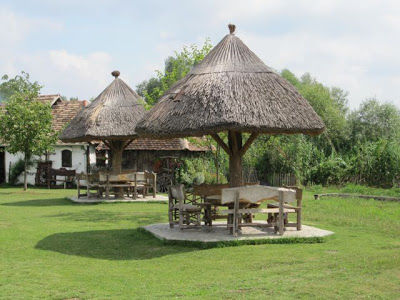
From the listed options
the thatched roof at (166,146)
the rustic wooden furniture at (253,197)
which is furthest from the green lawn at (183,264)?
the thatched roof at (166,146)

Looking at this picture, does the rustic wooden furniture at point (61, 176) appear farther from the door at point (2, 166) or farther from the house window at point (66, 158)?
the door at point (2, 166)

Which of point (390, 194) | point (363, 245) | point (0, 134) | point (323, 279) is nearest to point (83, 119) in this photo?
point (0, 134)

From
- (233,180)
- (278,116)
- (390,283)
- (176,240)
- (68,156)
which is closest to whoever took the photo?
(390,283)

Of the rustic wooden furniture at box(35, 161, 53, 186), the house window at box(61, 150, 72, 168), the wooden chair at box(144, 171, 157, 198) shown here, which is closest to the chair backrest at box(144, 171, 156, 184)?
the wooden chair at box(144, 171, 157, 198)

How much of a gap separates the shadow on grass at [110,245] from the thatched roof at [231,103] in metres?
2.54

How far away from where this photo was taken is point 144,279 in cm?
842

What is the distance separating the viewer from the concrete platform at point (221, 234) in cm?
1163

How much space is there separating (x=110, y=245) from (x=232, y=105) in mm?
4061

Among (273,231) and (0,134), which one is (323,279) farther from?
(0,134)

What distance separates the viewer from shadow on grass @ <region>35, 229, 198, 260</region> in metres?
10.8

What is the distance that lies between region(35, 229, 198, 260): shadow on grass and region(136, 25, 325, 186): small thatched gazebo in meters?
2.55

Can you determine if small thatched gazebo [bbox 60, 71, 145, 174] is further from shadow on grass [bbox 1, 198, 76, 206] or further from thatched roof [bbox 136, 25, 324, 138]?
thatched roof [bbox 136, 25, 324, 138]

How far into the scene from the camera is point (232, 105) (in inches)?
484

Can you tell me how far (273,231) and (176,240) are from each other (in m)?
2.45
